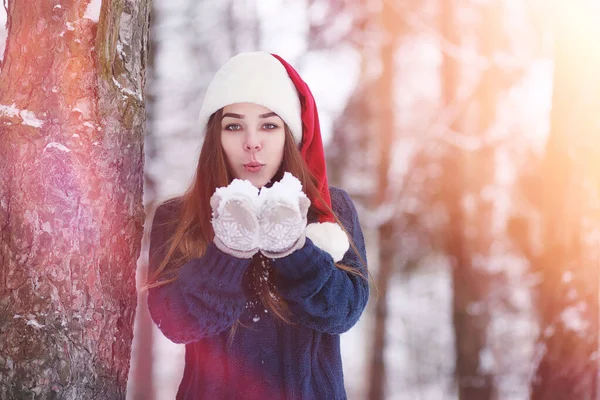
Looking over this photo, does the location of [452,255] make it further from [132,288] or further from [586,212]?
[132,288]

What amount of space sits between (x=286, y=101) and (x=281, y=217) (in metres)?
0.62

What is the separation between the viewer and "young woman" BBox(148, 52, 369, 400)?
1597mm

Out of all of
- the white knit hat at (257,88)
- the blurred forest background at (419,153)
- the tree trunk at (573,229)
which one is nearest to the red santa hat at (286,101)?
the white knit hat at (257,88)

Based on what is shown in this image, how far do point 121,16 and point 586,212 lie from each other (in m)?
2.74

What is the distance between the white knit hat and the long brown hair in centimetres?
5

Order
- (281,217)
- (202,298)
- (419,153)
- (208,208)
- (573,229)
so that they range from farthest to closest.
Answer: (419,153), (573,229), (208,208), (202,298), (281,217)

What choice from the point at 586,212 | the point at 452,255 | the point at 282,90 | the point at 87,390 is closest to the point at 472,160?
the point at 452,255

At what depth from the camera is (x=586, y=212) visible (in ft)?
10.2

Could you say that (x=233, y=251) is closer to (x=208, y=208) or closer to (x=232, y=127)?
A: (x=208, y=208)

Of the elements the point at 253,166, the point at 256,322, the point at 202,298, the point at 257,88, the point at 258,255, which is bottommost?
the point at 256,322

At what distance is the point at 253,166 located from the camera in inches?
77.5

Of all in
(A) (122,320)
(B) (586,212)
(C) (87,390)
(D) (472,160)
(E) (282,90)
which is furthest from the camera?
(D) (472,160)

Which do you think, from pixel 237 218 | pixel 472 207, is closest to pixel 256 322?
pixel 237 218

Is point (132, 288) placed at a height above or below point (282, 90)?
below
